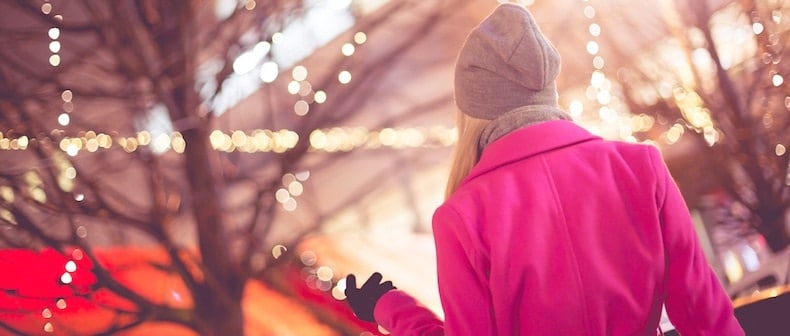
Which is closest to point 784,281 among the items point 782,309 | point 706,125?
point 782,309

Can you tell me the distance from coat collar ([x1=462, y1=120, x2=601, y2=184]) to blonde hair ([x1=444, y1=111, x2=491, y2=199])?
→ 0.07m

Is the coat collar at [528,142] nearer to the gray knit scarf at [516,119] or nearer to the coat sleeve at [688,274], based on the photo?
the gray knit scarf at [516,119]

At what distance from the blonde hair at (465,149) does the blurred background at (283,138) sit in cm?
133

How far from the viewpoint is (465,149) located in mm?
1562

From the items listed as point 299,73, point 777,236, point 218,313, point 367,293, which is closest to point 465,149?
point 367,293

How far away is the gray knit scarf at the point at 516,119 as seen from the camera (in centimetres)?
148

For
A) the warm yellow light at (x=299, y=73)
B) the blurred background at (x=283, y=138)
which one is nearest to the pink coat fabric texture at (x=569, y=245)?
the blurred background at (x=283, y=138)

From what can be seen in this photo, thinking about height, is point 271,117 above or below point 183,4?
below

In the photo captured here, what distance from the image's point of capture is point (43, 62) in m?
3.44

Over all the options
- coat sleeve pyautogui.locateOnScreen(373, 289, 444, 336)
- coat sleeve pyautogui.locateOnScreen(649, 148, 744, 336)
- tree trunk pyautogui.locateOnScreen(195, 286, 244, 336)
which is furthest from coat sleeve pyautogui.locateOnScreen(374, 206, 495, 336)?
tree trunk pyautogui.locateOnScreen(195, 286, 244, 336)

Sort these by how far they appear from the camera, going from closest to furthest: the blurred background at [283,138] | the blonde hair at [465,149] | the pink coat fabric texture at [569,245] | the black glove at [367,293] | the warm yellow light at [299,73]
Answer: the pink coat fabric texture at [569,245] → the blonde hair at [465,149] → the black glove at [367,293] → the blurred background at [283,138] → the warm yellow light at [299,73]

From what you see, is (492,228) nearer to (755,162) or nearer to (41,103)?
(41,103)

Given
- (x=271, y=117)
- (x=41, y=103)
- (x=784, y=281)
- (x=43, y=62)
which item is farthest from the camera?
(x=271, y=117)

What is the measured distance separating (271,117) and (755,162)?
9.77 ft
